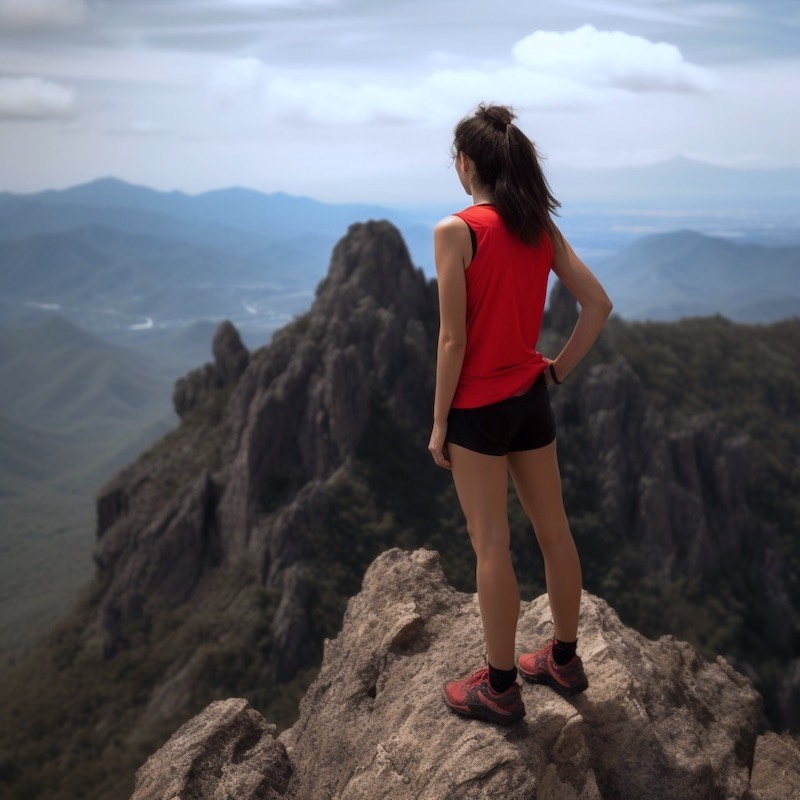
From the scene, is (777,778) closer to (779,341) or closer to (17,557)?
(779,341)

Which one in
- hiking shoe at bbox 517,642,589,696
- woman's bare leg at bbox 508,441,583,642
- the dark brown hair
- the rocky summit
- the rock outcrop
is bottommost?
the rock outcrop

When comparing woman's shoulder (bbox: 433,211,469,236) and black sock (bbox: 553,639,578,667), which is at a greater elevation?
woman's shoulder (bbox: 433,211,469,236)

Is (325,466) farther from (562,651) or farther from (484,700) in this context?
(484,700)

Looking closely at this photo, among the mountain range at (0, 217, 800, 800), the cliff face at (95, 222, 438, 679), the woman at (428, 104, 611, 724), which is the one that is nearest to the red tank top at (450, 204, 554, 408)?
the woman at (428, 104, 611, 724)

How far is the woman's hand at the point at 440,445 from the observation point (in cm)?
635

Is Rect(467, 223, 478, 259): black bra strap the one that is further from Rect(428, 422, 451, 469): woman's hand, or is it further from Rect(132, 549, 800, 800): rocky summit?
Rect(132, 549, 800, 800): rocky summit

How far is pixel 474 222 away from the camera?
19.9 feet

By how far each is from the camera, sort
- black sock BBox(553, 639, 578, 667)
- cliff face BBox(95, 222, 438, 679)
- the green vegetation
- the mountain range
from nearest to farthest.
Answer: black sock BBox(553, 639, 578, 667) < the green vegetation < the mountain range < cliff face BBox(95, 222, 438, 679)

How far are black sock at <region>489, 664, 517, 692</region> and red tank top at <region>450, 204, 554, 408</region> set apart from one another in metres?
2.15

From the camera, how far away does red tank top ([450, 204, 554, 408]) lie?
609cm

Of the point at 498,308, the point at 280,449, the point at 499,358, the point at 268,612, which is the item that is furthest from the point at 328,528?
the point at 498,308

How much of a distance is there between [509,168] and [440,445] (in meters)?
2.15

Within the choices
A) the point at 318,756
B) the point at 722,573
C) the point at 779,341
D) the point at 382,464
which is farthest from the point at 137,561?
the point at 779,341

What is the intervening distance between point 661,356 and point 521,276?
61.8 metres
